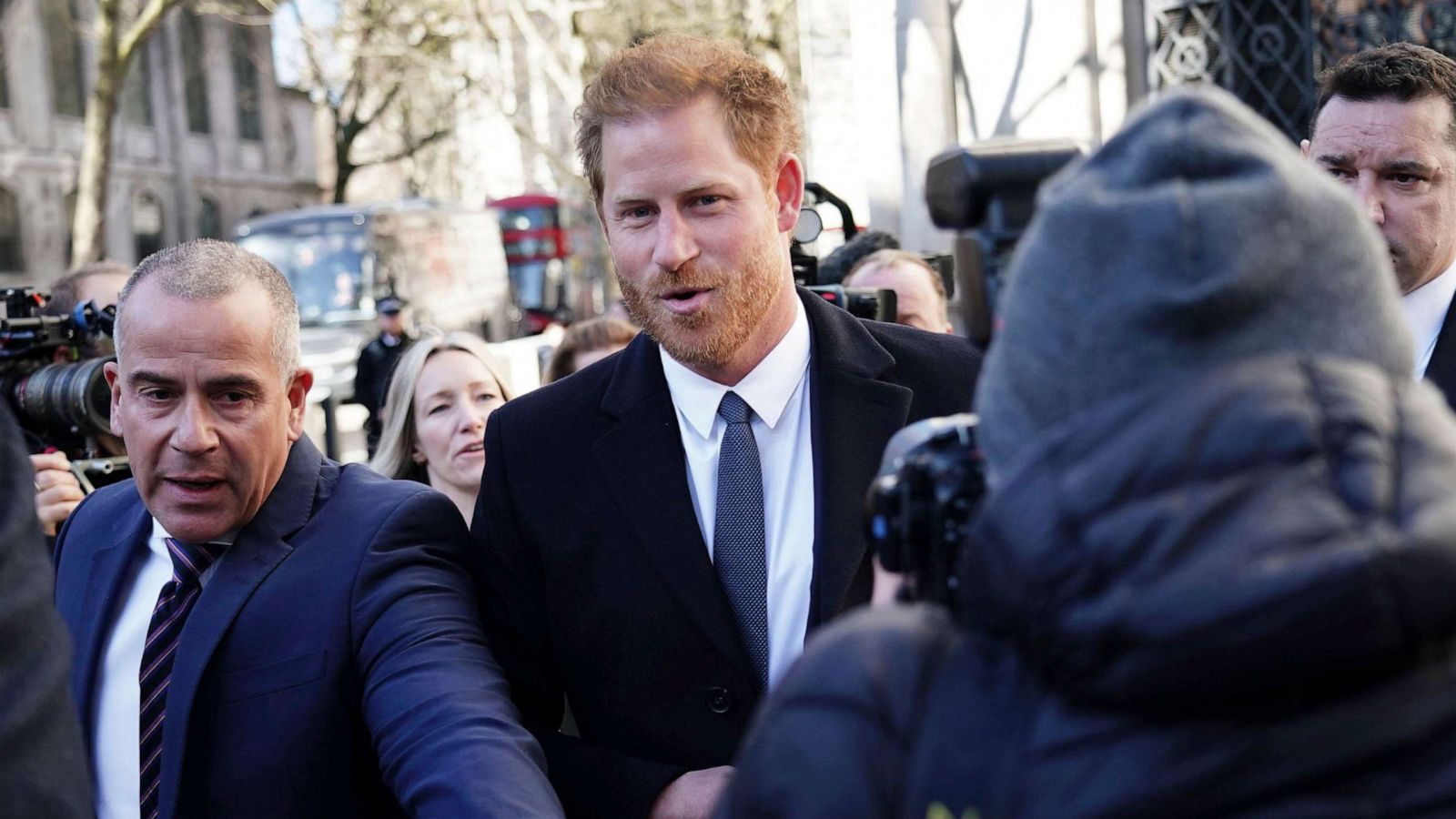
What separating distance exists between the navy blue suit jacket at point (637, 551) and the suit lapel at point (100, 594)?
71 cm

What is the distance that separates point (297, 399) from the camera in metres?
3.38

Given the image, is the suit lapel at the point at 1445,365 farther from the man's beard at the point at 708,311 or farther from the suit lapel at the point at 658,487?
the suit lapel at the point at 658,487

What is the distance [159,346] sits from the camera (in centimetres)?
314

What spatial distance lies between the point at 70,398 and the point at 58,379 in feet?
0.28

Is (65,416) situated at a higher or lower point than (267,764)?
higher

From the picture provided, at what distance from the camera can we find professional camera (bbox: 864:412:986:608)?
1.53 meters

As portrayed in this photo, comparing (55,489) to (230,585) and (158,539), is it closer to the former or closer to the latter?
(158,539)

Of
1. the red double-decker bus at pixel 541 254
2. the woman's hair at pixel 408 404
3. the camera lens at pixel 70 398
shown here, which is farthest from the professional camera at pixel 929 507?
the red double-decker bus at pixel 541 254

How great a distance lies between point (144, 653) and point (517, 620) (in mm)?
683

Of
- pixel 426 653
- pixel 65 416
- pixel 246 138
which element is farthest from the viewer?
pixel 246 138

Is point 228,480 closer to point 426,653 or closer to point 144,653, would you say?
point 144,653

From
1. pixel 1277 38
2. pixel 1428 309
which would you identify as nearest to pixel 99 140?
pixel 1277 38

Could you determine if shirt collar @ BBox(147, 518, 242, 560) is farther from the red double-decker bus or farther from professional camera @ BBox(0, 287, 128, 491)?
the red double-decker bus

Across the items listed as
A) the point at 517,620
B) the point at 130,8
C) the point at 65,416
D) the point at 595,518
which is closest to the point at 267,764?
the point at 517,620
